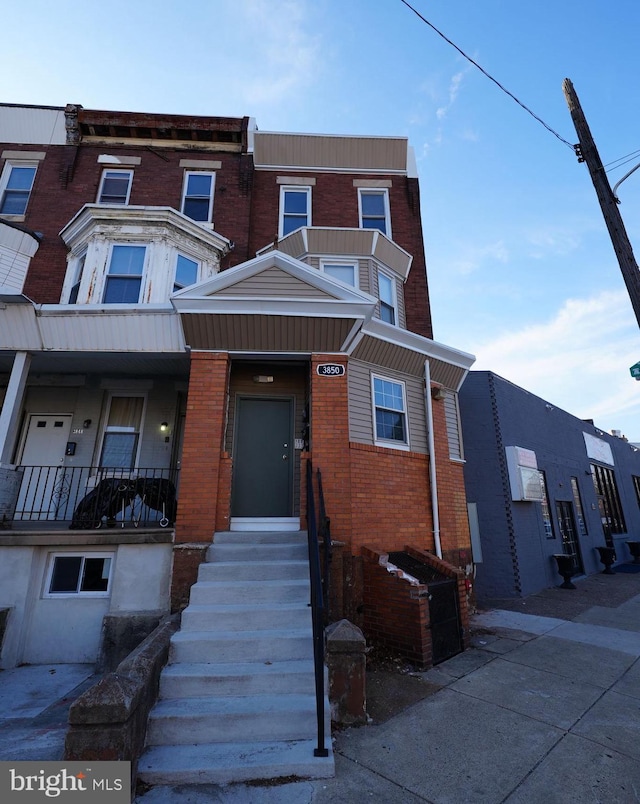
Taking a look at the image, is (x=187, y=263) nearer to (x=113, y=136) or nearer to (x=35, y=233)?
(x=35, y=233)

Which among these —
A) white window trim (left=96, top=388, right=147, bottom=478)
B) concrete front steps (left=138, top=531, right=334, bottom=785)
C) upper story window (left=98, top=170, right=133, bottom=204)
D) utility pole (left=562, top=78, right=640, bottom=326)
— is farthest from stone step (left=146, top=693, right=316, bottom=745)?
upper story window (left=98, top=170, right=133, bottom=204)

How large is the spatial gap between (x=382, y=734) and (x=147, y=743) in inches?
77.2

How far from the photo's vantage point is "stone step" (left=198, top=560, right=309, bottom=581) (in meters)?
5.06

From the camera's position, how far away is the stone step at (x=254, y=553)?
5387 millimetres

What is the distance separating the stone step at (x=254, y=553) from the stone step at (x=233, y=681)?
5.29ft

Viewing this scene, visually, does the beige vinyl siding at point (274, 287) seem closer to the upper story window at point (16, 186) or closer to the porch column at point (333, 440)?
the porch column at point (333, 440)

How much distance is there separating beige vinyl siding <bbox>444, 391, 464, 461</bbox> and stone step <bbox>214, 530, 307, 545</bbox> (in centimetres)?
429

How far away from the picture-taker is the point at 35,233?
360 inches

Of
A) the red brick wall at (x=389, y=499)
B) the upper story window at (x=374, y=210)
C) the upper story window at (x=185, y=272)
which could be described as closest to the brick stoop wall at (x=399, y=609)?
the red brick wall at (x=389, y=499)

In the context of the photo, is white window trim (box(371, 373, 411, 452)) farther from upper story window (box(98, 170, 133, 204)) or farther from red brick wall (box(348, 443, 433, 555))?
upper story window (box(98, 170, 133, 204))

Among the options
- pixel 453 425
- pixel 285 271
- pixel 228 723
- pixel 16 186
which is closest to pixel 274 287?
pixel 285 271

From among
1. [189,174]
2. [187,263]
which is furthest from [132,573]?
[189,174]

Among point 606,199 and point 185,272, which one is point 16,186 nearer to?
point 185,272

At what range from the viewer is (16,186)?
1034 cm
